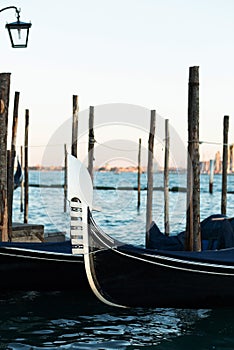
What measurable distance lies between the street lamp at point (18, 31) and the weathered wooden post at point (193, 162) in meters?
1.64

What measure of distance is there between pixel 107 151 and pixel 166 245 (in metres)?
2.65

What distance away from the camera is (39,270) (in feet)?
21.2

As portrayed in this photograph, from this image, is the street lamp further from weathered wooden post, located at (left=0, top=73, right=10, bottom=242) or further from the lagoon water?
the lagoon water

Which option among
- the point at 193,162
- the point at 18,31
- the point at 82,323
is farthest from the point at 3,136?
the point at 82,323

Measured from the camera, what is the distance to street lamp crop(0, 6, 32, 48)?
21.0 ft

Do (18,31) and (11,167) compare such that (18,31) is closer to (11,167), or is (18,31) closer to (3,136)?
(3,136)

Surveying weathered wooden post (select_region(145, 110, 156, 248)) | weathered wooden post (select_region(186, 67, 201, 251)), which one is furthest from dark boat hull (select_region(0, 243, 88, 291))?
weathered wooden post (select_region(145, 110, 156, 248))

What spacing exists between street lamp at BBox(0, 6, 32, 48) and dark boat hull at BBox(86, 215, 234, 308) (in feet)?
7.05

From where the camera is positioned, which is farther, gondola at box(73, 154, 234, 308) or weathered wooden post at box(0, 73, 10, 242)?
weathered wooden post at box(0, 73, 10, 242)

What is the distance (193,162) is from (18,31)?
2080 mm

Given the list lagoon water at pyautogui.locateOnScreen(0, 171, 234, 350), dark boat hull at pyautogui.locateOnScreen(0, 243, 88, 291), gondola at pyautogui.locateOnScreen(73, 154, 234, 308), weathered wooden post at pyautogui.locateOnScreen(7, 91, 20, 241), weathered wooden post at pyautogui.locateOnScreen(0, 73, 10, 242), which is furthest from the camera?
weathered wooden post at pyautogui.locateOnScreen(7, 91, 20, 241)

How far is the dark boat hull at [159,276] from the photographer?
5594mm

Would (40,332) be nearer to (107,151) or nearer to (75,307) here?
(75,307)

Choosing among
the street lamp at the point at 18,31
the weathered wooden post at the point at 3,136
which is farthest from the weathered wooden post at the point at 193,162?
the weathered wooden post at the point at 3,136
